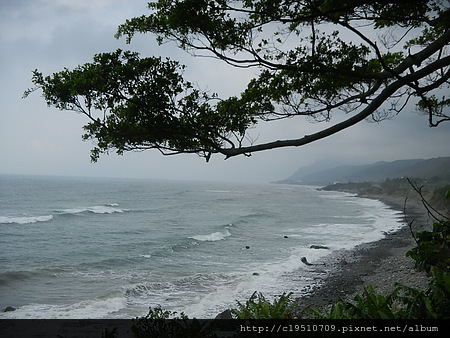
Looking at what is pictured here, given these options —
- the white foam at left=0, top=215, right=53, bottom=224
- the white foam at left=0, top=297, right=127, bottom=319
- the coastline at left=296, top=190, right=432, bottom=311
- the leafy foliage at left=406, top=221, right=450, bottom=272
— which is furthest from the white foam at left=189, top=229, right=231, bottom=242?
the leafy foliage at left=406, top=221, right=450, bottom=272

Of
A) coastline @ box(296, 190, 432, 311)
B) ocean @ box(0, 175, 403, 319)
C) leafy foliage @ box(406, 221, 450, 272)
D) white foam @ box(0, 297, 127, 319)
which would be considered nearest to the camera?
leafy foliage @ box(406, 221, 450, 272)

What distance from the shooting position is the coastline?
42.0 feet

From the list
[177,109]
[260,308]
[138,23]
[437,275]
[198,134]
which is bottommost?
[260,308]

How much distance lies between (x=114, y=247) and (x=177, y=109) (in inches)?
768

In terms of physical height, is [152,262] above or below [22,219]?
below

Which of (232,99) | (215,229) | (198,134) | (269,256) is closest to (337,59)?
(232,99)

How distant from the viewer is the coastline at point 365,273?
1279 centimetres

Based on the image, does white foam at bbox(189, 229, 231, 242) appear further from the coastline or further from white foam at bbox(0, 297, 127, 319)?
white foam at bbox(0, 297, 127, 319)

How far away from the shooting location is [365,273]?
16.1 metres

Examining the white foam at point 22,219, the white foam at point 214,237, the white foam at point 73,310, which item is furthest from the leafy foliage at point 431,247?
the white foam at point 22,219

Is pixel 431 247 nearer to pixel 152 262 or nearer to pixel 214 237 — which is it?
pixel 152 262

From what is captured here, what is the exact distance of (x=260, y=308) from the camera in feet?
17.0

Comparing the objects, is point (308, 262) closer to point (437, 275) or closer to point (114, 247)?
point (114, 247)

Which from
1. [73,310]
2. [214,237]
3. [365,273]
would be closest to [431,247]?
[73,310]
